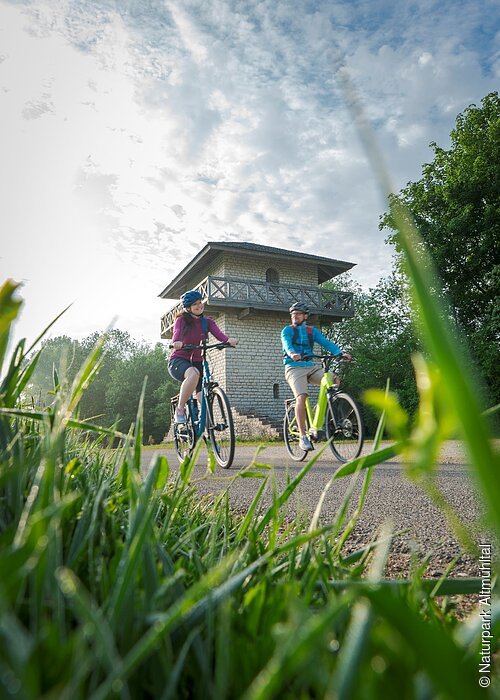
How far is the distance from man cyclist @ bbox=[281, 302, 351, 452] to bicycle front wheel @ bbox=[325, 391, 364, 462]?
35 cm

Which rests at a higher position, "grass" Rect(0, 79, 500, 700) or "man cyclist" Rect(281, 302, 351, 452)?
"man cyclist" Rect(281, 302, 351, 452)

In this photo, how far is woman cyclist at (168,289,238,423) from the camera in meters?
5.60

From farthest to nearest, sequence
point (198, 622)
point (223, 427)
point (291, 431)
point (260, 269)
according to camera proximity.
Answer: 1. point (260, 269)
2. point (291, 431)
3. point (223, 427)
4. point (198, 622)

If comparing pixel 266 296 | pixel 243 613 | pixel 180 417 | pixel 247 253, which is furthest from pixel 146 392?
pixel 243 613

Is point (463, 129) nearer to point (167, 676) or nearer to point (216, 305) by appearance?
point (216, 305)

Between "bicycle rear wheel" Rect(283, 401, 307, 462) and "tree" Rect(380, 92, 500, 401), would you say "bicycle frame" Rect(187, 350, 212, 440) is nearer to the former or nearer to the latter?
"bicycle rear wheel" Rect(283, 401, 307, 462)

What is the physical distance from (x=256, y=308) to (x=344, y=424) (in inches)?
565

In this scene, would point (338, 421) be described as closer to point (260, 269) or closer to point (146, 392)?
point (260, 269)

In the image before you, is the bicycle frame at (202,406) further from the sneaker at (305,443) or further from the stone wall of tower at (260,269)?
the stone wall of tower at (260,269)

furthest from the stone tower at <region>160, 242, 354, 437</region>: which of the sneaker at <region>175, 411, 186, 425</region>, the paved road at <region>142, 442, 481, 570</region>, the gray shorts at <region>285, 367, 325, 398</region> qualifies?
the paved road at <region>142, 442, 481, 570</region>

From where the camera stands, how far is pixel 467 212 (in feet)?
64.7

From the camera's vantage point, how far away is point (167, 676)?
341 mm

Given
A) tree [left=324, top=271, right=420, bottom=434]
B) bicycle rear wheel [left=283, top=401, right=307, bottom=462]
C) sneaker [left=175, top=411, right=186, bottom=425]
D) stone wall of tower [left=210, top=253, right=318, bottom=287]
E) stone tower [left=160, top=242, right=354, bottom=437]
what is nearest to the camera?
sneaker [left=175, top=411, right=186, bottom=425]

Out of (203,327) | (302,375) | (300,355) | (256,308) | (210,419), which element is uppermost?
(256,308)
